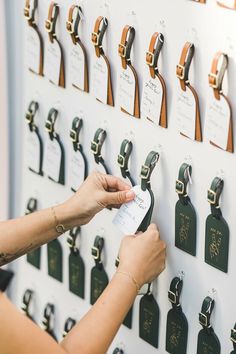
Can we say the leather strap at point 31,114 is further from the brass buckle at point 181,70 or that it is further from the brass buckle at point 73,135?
the brass buckle at point 181,70

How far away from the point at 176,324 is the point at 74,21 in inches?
34.3

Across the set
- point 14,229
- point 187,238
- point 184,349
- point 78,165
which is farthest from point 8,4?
point 184,349

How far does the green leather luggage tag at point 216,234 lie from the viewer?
204cm

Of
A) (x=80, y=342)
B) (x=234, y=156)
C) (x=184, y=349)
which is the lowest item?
(x=184, y=349)

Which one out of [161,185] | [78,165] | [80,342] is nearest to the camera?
[80,342]

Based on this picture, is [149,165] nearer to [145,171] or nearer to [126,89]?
[145,171]

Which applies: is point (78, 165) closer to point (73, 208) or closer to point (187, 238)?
point (73, 208)

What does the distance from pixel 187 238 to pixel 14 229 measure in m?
0.49

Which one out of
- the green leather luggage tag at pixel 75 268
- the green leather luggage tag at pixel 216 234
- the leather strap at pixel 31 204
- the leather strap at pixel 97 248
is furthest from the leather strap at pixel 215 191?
the leather strap at pixel 31 204

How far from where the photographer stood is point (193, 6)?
6.53 feet

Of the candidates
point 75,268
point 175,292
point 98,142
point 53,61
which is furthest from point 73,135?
point 175,292

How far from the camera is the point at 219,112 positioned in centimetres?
198

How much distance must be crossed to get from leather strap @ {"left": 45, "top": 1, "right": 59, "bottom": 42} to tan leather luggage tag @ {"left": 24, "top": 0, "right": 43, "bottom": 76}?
96mm

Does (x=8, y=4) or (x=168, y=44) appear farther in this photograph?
(x=8, y=4)
